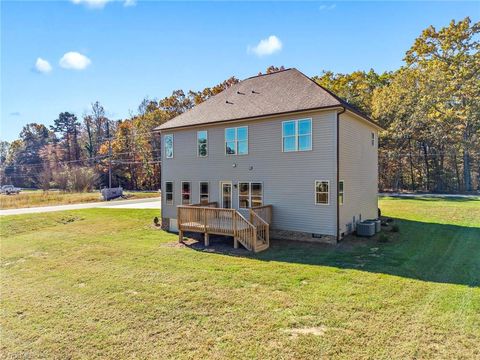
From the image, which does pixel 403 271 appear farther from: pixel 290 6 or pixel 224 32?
pixel 224 32

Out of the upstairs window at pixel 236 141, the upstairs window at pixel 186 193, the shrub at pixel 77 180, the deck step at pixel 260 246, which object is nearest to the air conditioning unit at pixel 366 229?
the deck step at pixel 260 246

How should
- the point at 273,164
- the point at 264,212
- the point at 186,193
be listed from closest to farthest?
the point at 264,212 → the point at 273,164 → the point at 186,193

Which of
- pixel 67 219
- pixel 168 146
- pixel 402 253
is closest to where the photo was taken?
pixel 402 253

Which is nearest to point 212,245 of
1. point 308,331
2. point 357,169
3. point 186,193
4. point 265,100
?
point 186,193

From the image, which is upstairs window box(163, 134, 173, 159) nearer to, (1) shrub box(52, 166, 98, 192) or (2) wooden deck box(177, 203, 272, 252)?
(2) wooden deck box(177, 203, 272, 252)

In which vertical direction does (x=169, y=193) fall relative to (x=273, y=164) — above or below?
Result: below

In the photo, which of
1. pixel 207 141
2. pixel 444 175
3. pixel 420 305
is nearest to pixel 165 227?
pixel 207 141

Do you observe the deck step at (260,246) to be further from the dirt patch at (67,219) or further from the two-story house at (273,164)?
the dirt patch at (67,219)

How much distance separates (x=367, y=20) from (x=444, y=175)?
87.0ft

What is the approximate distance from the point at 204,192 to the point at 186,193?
1.23 m

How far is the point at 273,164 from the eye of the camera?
12.5 metres

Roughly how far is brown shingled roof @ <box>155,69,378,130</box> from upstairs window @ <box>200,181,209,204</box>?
304 cm

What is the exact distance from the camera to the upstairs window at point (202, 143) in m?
14.6

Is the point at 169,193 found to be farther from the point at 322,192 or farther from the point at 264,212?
the point at 322,192
